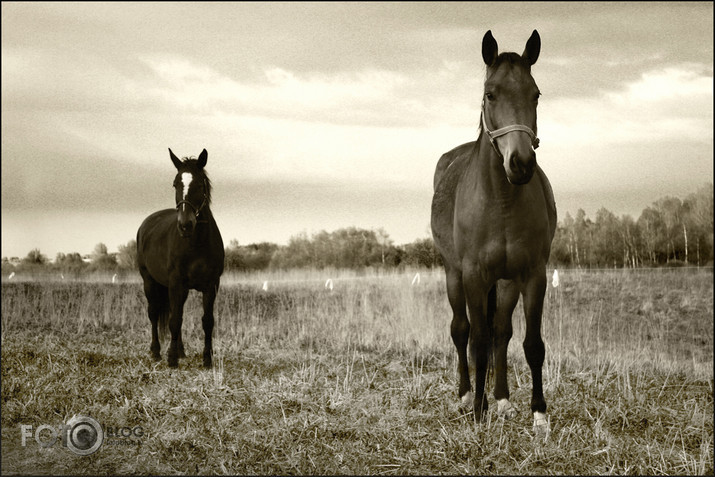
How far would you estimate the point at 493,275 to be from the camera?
4.54 meters

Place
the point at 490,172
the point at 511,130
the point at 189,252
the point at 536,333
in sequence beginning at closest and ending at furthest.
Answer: the point at 511,130 → the point at 490,172 → the point at 536,333 → the point at 189,252

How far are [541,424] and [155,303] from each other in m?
6.61

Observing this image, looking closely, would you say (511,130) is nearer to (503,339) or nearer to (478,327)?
(478,327)

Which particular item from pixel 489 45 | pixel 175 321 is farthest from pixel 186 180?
pixel 489 45

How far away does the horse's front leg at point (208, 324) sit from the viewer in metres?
7.61

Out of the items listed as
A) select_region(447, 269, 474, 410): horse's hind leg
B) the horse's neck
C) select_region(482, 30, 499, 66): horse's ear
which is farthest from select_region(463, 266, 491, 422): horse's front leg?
select_region(482, 30, 499, 66): horse's ear

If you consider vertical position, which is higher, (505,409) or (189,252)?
(189,252)

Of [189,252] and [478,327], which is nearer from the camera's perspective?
[478,327]

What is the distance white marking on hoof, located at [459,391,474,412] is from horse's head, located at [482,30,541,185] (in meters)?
2.20

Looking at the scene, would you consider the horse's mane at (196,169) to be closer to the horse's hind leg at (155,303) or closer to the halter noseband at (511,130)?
the horse's hind leg at (155,303)

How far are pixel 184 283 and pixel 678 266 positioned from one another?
22.5 meters

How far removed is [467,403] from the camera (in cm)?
536

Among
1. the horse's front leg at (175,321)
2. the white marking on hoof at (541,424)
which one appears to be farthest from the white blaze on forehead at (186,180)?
the white marking on hoof at (541,424)

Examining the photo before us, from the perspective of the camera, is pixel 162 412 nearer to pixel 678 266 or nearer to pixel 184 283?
pixel 184 283
